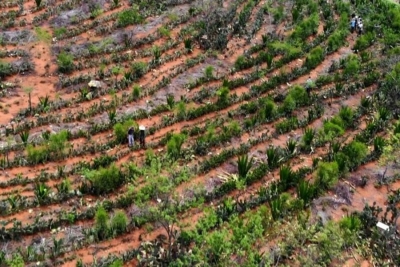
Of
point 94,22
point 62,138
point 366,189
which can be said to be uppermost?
point 94,22

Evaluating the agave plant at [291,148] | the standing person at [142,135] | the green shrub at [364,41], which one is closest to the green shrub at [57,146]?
the standing person at [142,135]

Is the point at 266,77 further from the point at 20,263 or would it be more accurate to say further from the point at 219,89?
the point at 20,263

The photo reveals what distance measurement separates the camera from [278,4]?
22125mm

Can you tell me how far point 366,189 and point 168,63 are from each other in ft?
25.7

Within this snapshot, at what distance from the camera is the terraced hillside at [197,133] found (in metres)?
10.4

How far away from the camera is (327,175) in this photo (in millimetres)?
12039

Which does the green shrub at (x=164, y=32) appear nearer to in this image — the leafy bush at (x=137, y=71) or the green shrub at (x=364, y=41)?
the leafy bush at (x=137, y=71)

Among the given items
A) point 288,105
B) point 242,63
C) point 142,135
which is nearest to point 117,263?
point 142,135

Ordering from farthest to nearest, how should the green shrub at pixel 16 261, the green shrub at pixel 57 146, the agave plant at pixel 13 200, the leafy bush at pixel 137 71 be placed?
the leafy bush at pixel 137 71 → the green shrub at pixel 57 146 → the agave plant at pixel 13 200 → the green shrub at pixel 16 261

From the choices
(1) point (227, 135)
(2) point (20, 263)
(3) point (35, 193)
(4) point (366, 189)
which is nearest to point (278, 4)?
(1) point (227, 135)

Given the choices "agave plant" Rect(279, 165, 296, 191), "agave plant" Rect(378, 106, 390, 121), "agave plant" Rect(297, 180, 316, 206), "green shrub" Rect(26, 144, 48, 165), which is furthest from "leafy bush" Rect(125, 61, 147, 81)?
"agave plant" Rect(378, 106, 390, 121)

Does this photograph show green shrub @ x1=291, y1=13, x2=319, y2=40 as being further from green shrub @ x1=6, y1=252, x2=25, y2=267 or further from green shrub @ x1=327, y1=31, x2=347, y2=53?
green shrub @ x1=6, y1=252, x2=25, y2=267

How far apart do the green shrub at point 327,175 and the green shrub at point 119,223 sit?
14.3ft

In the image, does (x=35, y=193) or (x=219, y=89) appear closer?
(x=35, y=193)
